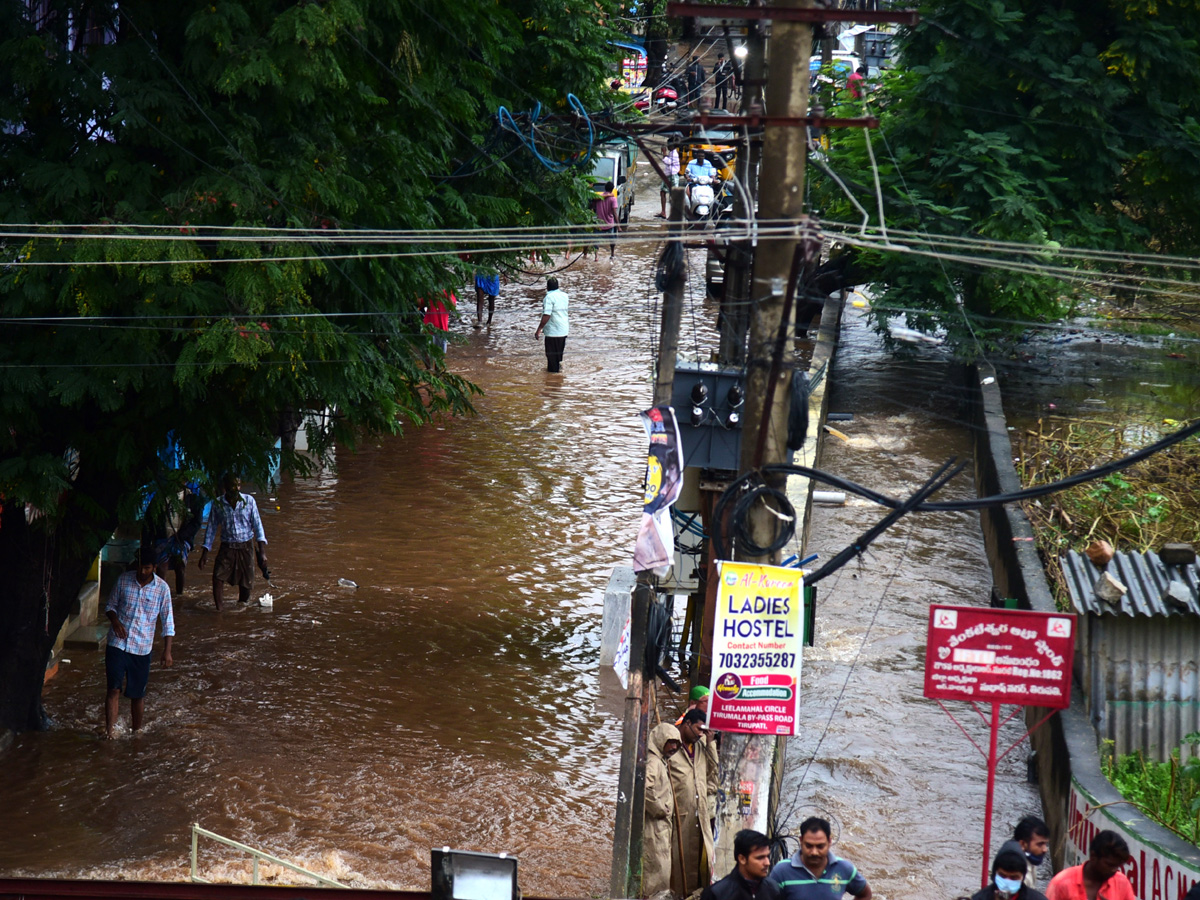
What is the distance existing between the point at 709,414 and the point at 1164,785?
4.59 meters

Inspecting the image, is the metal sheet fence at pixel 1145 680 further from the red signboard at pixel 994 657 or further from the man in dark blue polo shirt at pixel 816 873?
the man in dark blue polo shirt at pixel 816 873

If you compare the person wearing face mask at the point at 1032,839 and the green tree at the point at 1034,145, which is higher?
the green tree at the point at 1034,145

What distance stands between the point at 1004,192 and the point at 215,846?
14.5 m

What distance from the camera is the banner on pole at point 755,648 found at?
7.79 metres

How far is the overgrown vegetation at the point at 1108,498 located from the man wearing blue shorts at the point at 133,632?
26.7 feet

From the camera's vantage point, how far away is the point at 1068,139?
19.6 m

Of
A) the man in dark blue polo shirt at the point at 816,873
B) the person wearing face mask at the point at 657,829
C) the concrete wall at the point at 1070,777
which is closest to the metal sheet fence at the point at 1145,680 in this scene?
the concrete wall at the point at 1070,777

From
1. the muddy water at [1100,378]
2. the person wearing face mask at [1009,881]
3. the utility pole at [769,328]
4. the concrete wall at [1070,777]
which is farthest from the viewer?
the muddy water at [1100,378]

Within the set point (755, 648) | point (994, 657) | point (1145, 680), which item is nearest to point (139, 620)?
point (755, 648)

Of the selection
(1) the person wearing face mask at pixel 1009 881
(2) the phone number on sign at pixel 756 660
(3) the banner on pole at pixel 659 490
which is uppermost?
(3) the banner on pole at pixel 659 490

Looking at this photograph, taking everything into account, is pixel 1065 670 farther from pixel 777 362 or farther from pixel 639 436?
pixel 639 436

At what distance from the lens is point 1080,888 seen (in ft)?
21.6

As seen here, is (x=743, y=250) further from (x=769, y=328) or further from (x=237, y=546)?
(x=237, y=546)

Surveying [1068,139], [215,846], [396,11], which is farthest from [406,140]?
[1068,139]
